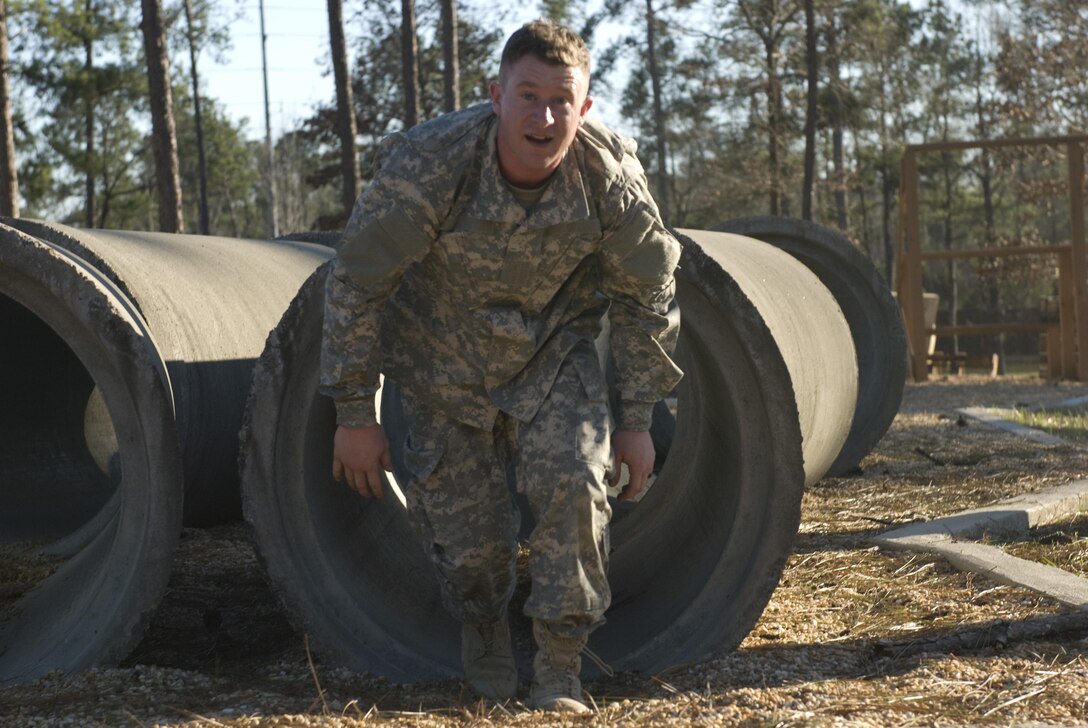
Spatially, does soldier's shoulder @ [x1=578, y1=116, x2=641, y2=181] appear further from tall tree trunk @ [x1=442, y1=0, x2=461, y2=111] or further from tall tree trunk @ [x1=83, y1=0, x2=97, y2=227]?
tall tree trunk @ [x1=83, y1=0, x2=97, y2=227]

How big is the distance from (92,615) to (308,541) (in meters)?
0.69

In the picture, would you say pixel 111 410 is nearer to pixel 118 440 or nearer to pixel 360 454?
pixel 118 440

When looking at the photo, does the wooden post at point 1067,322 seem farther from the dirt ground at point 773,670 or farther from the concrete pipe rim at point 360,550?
the concrete pipe rim at point 360,550

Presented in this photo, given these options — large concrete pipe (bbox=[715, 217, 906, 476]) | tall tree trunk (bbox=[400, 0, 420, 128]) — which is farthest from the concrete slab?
tall tree trunk (bbox=[400, 0, 420, 128])

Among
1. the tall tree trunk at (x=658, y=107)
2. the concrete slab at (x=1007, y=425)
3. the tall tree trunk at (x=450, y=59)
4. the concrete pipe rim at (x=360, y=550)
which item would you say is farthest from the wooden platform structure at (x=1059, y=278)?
the tall tree trunk at (x=658, y=107)

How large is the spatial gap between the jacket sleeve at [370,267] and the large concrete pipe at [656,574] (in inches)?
14.2

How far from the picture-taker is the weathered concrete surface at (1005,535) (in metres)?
4.50

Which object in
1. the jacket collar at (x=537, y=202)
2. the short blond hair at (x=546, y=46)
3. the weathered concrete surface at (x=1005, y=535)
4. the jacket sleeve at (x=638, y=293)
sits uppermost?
the short blond hair at (x=546, y=46)

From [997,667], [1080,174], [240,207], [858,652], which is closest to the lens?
[997,667]

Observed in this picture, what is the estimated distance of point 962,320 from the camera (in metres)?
42.8

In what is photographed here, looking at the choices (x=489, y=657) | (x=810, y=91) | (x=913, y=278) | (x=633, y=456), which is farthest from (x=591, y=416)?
(x=810, y=91)

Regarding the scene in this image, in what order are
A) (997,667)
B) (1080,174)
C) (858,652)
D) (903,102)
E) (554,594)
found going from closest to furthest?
(554,594), (997,667), (858,652), (1080,174), (903,102)

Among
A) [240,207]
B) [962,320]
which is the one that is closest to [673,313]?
Result: [962,320]

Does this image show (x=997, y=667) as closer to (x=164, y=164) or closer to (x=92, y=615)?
(x=92, y=615)
